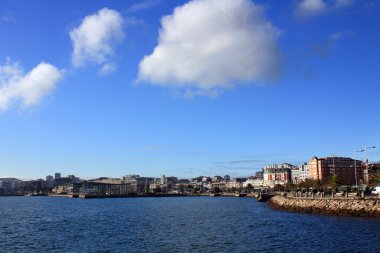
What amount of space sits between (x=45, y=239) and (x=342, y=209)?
144 feet

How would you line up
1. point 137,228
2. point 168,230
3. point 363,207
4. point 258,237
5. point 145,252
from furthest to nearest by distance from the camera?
point 363,207
point 137,228
point 168,230
point 258,237
point 145,252

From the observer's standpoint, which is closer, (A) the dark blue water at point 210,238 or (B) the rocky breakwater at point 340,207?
(A) the dark blue water at point 210,238

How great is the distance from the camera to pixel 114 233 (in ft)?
178

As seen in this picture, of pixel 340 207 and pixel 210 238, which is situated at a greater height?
pixel 340 207

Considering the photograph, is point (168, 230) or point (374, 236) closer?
point (374, 236)

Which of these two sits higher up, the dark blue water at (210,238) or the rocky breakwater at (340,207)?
the rocky breakwater at (340,207)

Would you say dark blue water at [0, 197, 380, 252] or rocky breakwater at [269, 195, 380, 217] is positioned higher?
rocky breakwater at [269, 195, 380, 217]

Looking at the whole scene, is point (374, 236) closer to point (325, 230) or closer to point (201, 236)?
point (325, 230)

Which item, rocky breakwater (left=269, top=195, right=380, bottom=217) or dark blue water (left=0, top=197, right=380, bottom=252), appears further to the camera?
rocky breakwater (left=269, top=195, right=380, bottom=217)

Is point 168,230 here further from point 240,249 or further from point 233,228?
point 240,249

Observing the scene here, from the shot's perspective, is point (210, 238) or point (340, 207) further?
point (340, 207)

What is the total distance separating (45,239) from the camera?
4903 cm

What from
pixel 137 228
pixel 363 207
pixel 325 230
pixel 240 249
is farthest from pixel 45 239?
pixel 363 207

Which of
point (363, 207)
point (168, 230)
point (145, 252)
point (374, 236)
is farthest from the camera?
point (363, 207)
